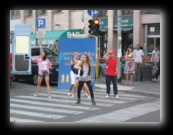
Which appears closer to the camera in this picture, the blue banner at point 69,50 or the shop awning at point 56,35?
the blue banner at point 69,50

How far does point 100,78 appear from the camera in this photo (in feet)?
67.2

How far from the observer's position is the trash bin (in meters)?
Answer: 19.6

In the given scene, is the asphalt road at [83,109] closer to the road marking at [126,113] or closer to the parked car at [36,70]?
the road marking at [126,113]

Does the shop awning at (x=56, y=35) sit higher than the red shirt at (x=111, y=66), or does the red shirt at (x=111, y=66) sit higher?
the shop awning at (x=56, y=35)

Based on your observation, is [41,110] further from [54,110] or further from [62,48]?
[62,48]

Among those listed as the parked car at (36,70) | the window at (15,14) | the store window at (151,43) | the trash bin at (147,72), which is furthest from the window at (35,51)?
the window at (15,14)

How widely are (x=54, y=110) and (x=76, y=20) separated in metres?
24.9

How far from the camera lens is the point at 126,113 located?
11.4m

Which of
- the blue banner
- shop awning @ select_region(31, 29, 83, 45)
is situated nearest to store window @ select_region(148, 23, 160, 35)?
shop awning @ select_region(31, 29, 83, 45)

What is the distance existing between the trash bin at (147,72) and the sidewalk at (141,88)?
44 cm

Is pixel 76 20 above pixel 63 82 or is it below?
above

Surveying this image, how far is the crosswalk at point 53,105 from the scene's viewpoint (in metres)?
10.9
